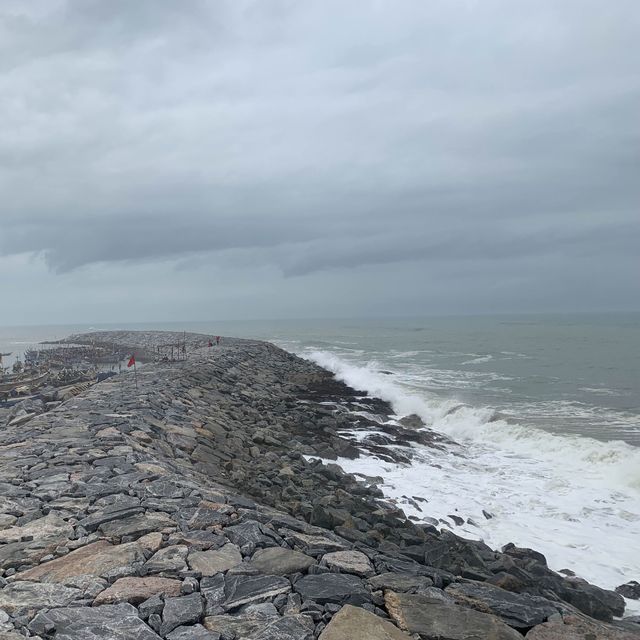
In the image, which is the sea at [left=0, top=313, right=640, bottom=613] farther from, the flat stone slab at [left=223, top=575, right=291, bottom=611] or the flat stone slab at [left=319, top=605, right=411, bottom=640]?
the flat stone slab at [left=223, top=575, right=291, bottom=611]

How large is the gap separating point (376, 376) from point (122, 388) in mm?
20526

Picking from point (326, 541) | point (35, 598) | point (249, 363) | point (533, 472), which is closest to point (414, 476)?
point (533, 472)

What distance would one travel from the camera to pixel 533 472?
1380 centimetres

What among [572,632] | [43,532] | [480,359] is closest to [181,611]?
[43,532]

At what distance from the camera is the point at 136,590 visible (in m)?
4.41

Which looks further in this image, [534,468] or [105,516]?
[534,468]

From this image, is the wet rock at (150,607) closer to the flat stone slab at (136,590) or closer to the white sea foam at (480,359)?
the flat stone slab at (136,590)

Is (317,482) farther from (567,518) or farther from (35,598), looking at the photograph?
(35,598)

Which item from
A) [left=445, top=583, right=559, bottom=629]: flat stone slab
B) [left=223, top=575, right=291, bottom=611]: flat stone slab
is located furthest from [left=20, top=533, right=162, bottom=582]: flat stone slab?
[left=445, top=583, right=559, bottom=629]: flat stone slab

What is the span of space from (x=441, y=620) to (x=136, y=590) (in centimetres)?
256

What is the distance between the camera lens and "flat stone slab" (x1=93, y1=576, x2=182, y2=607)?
4.30 metres

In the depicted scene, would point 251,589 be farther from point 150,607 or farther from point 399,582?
point 399,582

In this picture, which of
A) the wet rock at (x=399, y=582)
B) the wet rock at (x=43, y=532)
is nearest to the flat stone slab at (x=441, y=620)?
the wet rock at (x=399, y=582)

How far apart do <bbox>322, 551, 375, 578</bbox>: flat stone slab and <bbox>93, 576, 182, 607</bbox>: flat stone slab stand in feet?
4.76
